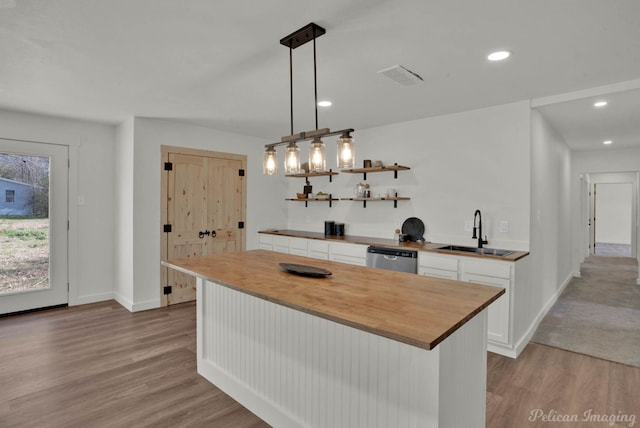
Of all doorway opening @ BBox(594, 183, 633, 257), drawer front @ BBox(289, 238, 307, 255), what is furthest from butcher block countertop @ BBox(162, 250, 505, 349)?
doorway opening @ BBox(594, 183, 633, 257)

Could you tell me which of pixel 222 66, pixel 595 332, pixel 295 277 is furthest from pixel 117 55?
pixel 595 332

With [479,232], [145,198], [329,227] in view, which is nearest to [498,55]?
[479,232]

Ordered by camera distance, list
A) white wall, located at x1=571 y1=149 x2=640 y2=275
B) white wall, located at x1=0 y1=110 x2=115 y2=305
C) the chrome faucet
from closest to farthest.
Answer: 1. the chrome faucet
2. white wall, located at x1=0 y1=110 x2=115 y2=305
3. white wall, located at x1=571 y1=149 x2=640 y2=275

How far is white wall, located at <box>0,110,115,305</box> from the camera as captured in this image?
4.37 m

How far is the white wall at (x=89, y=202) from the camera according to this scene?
14.3 feet

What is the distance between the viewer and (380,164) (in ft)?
14.7

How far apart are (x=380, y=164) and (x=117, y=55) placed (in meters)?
3.07

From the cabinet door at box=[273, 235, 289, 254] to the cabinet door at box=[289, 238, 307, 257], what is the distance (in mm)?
82

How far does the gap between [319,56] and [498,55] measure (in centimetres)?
127

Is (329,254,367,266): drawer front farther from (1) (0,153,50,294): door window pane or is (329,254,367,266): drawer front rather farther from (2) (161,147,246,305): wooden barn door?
(1) (0,153,50,294): door window pane

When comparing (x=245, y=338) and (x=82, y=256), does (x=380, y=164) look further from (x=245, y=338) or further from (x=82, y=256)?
(x=82, y=256)

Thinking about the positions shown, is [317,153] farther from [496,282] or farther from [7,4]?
[496,282]

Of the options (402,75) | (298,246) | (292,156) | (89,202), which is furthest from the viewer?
(298,246)

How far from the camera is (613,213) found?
1071 cm
